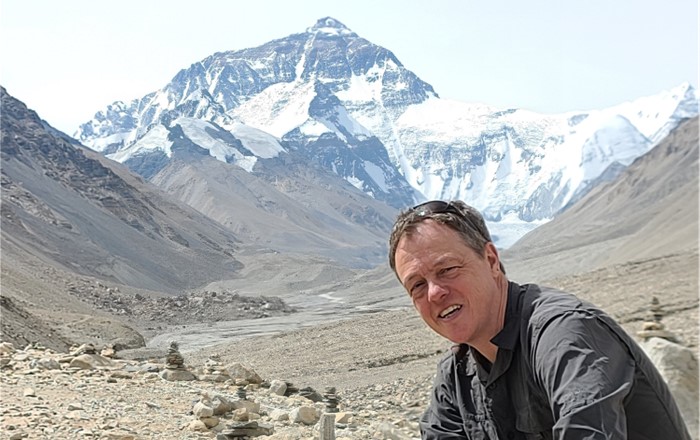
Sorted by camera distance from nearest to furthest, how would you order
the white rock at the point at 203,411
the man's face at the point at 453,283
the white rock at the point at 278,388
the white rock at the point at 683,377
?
1. the man's face at the point at 453,283
2. the white rock at the point at 683,377
3. the white rock at the point at 203,411
4. the white rock at the point at 278,388

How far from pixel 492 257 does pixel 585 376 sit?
0.58 meters

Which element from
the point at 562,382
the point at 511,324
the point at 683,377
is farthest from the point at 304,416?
the point at 562,382

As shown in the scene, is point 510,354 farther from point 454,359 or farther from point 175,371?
point 175,371

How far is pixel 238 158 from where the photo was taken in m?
183

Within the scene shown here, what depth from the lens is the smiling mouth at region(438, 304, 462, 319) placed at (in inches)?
87.6

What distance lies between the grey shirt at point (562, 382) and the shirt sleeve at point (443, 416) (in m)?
0.07

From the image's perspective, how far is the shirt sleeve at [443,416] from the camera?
2.43 meters

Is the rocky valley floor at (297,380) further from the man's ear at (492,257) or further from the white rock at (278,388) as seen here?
the man's ear at (492,257)

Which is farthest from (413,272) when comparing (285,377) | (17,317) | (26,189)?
(26,189)

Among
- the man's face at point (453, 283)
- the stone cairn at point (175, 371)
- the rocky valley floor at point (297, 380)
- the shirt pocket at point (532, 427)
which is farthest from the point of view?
the stone cairn at point (175, 371)

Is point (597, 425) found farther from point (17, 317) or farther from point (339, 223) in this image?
point (339, 223)

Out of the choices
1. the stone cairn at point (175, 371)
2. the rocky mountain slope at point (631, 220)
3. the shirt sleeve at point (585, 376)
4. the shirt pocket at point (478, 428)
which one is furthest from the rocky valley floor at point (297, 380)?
the rocky mountain slope at point (631, 220)

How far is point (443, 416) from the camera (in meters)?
2.47

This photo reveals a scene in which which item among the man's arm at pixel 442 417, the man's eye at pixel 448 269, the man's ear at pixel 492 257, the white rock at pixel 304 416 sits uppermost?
the white rock at pixel 304 416
